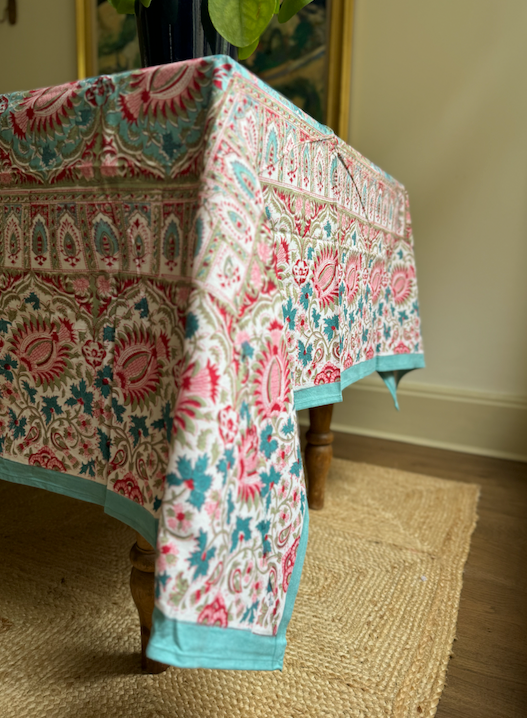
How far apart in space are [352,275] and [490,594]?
0.66 m

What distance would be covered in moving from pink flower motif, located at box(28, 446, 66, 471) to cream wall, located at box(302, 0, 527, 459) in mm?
1420

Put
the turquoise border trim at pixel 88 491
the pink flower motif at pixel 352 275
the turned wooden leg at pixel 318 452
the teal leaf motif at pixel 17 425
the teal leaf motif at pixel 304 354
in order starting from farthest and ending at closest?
the turned wooden leg at pixel 318 452, the pink flower motif at pixel 352 275, the teal leaf motif at pixel 304 354, the teal leaf motif at pixel 17 425, the turquoise border trim at pixel 88 491

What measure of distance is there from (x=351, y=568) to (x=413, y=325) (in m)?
0.63

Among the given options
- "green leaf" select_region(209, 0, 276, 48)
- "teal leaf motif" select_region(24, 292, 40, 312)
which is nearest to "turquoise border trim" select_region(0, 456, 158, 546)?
"teal leaf motif" select_region(24, 292, 40, 312)

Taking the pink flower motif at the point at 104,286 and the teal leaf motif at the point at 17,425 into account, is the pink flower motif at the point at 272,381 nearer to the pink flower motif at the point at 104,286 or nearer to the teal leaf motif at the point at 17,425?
the pink flower motif at the point at 104,286

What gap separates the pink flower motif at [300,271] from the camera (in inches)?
30.3

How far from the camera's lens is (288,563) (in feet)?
1.96

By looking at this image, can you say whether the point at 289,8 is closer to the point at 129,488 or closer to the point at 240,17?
the point at 240,17

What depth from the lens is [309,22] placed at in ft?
5.82

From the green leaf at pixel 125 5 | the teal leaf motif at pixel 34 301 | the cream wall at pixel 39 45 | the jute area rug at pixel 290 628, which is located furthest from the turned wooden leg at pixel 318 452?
the cream wall at pixel 39 45

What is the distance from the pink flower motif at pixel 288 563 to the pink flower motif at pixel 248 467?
0.35 ft

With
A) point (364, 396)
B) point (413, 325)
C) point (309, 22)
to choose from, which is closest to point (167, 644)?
point (413, 325)

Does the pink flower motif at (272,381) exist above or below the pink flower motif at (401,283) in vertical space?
below

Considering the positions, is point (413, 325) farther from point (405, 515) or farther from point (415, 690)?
point (415, 690)
